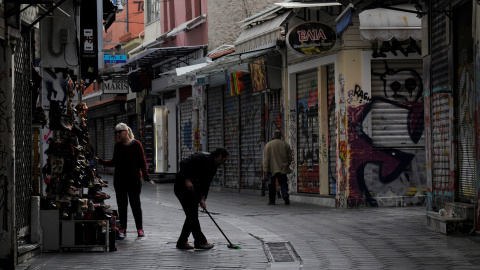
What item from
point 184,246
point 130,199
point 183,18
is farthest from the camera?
point 183,18

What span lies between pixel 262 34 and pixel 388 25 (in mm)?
4203

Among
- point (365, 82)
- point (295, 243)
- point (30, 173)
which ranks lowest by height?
point (295, 243)

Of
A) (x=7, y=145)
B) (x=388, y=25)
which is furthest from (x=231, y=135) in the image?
(x=7, y=145)

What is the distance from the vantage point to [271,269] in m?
10.6

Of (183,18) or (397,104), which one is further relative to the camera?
(183,18)

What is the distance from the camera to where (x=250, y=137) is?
27.8m

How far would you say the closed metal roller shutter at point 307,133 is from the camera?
74.7 ft

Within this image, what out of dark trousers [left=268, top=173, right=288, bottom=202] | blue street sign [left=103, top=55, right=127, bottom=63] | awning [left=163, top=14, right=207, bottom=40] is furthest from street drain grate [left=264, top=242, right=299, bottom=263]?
awning [left=163, top=14, right=207, bottom=40]

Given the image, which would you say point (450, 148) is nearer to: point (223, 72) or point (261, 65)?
point (261, 65)

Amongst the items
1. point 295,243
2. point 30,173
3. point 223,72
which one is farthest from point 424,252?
point 223,72

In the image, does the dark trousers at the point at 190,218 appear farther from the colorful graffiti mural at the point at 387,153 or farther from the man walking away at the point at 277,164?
the man walking away at the point at 277,164

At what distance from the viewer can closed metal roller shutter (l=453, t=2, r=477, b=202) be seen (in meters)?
14.1

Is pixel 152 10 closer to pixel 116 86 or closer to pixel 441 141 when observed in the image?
pixel 116 86

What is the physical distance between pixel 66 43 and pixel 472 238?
7362 mm
